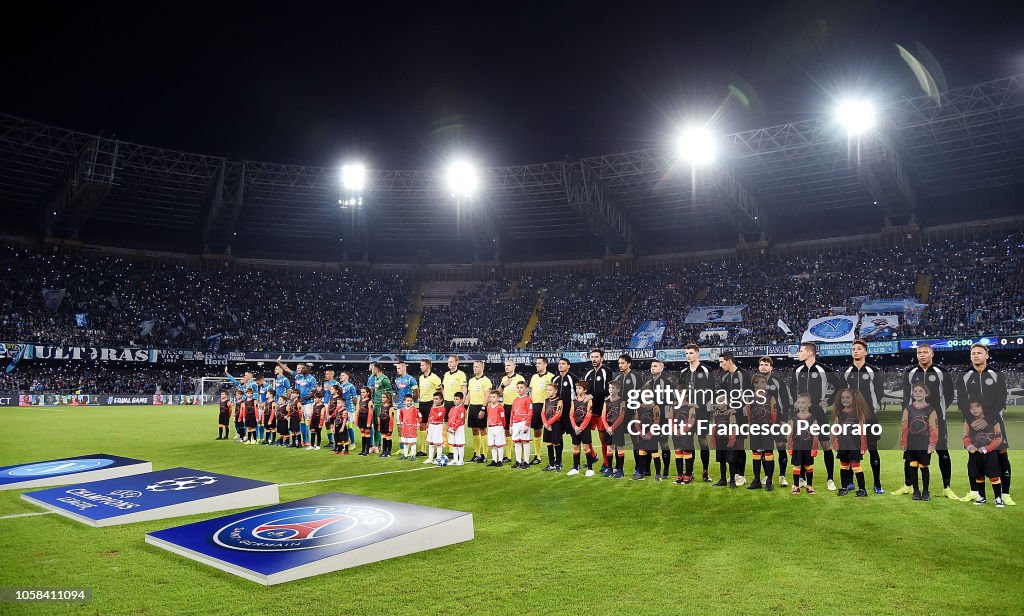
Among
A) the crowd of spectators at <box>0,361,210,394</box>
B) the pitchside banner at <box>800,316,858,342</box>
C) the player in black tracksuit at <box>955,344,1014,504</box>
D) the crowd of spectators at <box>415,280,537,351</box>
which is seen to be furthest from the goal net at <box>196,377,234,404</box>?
the player in black tracksuit at <box>955,344,1014,504</box>

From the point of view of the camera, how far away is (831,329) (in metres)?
37.3

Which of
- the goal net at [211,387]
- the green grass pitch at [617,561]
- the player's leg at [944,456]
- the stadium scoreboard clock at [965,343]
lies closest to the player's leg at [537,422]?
the green grass pitch at [617,561]

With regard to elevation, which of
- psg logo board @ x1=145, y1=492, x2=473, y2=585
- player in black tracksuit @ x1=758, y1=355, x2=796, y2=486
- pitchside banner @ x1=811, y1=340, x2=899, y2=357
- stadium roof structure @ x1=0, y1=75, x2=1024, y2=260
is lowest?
psg logo board @ x1=145, y1=492, x2=473, y2=585

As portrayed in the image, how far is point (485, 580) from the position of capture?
529 cm

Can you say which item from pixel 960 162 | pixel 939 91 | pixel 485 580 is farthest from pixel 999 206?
pixel 485 580

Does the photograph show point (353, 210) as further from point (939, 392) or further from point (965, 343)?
point (939, 392)

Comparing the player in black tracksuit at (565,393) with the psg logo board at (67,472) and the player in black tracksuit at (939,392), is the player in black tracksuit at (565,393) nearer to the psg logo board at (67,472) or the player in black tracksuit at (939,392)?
the player in black tracksuit at (939,392)

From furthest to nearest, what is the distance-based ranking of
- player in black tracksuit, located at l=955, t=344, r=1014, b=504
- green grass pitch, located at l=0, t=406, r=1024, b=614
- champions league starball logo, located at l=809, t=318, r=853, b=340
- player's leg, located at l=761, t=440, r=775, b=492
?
champions league starball logo, located at l=809, t=318, r=853, b=340, player's leg, located at l=761, t=440, r=775, b=492, player in black tracksuit, located at l=955, t=344, r=1014, b=504, green grass pitch, located at l=0, t=406, r=1024, b=614

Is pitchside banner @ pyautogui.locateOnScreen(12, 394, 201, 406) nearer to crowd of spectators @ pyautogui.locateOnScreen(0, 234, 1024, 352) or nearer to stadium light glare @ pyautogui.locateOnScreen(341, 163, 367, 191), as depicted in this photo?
crowd of spectators @ pyautogui.locateOnScreen(0, 234, 1024, 352)

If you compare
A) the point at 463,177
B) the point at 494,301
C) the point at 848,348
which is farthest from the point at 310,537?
the point at 494,301

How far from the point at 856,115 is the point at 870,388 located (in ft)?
87.2

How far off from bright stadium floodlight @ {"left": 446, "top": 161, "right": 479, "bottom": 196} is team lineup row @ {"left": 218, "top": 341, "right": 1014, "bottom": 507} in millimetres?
27268

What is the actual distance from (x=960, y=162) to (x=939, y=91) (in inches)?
410

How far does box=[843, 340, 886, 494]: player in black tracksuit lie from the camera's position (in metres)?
9.16
